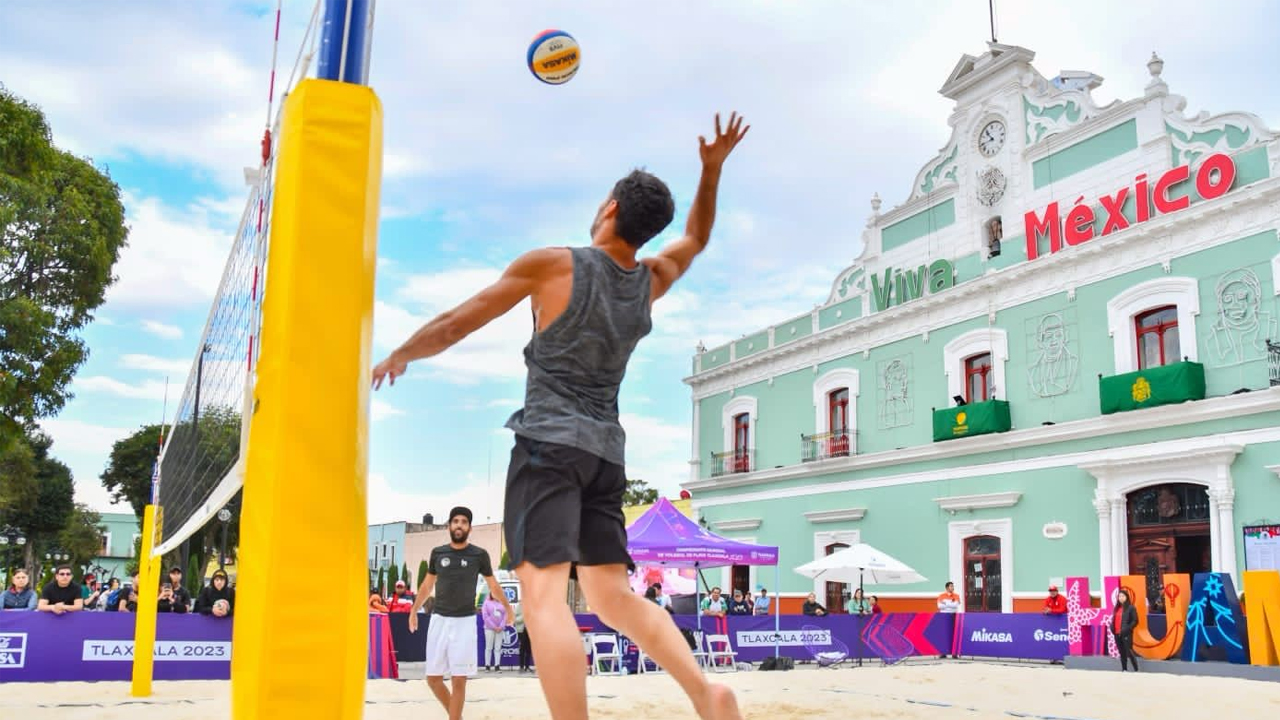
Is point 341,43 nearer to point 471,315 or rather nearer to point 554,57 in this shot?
point 471,315

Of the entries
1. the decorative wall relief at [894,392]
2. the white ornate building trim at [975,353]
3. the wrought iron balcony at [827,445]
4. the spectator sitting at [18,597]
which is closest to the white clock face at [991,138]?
the white ornate building trim at [975,353]

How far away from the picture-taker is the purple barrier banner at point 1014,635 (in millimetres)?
18406

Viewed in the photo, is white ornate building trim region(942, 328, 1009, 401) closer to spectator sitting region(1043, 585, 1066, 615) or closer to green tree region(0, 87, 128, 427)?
spectator sitting region(1043, 585, 1066, 615)

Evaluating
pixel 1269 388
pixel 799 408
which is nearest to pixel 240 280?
pixel 1269 388

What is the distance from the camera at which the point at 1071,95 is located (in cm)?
2225

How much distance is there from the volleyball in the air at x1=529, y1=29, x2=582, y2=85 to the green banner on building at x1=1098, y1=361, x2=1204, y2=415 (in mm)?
16957

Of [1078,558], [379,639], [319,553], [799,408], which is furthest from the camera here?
[799,408]

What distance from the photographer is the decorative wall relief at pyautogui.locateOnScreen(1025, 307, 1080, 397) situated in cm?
2130

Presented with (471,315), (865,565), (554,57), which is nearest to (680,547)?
(865,565)

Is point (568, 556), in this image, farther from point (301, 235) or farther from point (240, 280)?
point (240, 280)

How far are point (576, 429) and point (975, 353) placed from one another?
21.9 metres

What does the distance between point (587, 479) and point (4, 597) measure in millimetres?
12540

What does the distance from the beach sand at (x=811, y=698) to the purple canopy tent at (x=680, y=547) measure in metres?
6.92

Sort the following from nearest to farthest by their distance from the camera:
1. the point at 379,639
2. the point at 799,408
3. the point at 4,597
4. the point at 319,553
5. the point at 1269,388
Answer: the point at 319,553, the point at 4,597, the point at 379,639, the point at 1269,388, the point at 799,408
